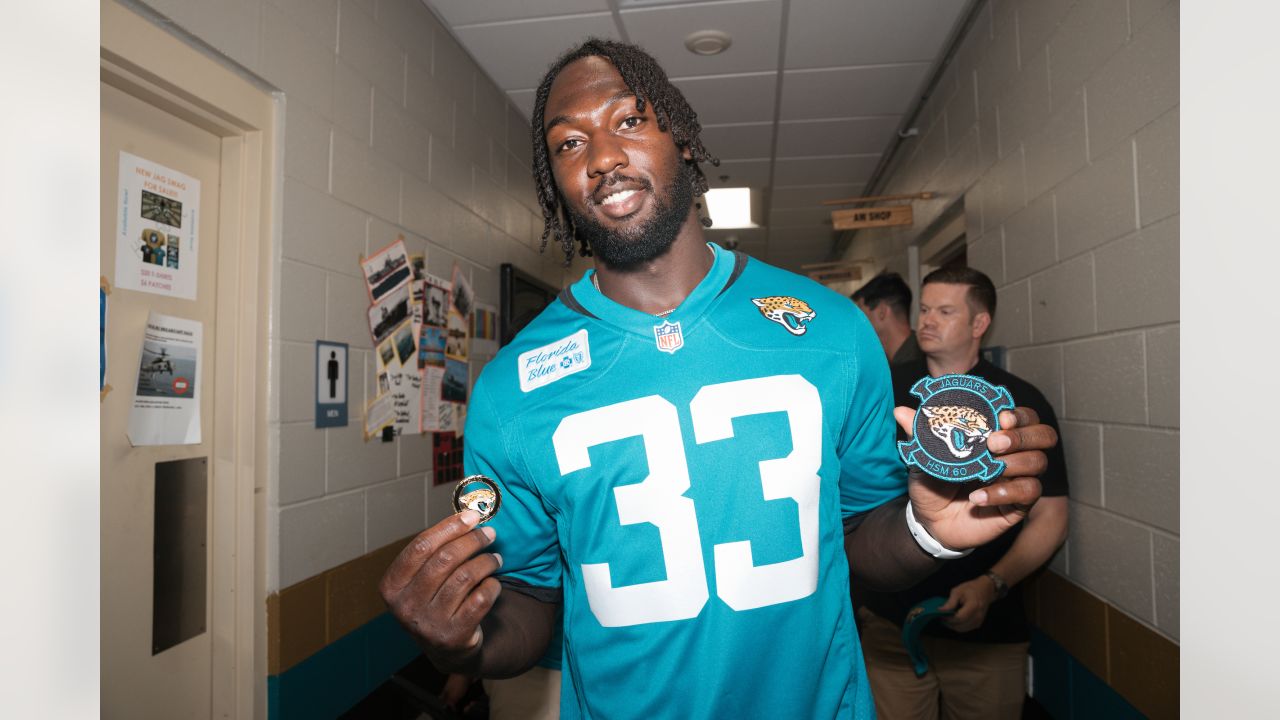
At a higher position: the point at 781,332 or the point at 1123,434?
the point at 781,332

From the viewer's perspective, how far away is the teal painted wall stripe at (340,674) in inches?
72.2

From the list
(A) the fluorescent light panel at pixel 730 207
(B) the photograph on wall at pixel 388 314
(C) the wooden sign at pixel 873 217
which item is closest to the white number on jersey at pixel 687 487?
(B) the photograph on wall at pixel 388 314

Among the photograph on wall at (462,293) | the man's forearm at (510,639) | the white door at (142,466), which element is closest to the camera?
the man's forearm at (510,639)

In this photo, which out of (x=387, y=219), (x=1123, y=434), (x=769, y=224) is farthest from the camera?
(x=769, y=224)

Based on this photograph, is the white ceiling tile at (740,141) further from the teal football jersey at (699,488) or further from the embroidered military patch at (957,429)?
the embroidered military patch at (957,429)

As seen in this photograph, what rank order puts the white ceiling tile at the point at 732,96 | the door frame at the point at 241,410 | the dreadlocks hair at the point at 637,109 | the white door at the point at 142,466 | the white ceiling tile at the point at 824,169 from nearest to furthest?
the dreadlocks hair at the point at 637,109 < the white door at the point at 142,466 < the door frame at the point at 241,410 < the white ceiling tile at the point at 732,96 < the white ceiling tile at the point at 824,169

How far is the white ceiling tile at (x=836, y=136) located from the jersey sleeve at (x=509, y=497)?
3.53 meters

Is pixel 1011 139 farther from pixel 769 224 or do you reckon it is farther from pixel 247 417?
pixel 769 224

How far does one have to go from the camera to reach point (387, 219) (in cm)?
241

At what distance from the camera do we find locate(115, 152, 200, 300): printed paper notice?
1.51 m

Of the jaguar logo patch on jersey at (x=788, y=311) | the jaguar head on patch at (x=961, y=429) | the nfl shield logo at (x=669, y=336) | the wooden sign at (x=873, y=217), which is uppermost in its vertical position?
the wooden sign at (x=873, y=217)
